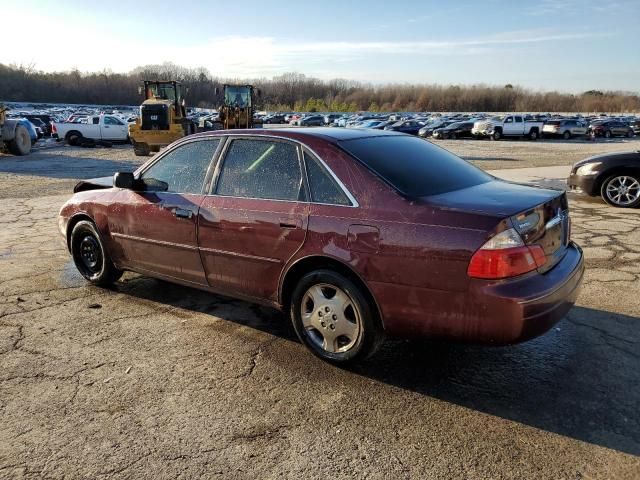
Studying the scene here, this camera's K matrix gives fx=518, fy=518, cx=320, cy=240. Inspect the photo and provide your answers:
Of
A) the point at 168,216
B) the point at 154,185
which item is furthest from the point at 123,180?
the point at 168,216

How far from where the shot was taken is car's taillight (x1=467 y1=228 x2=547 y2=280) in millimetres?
2859

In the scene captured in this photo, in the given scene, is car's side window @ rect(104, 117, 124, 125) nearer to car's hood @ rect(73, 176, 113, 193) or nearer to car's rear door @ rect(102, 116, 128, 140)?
car's rear door @ rect(102, 116, 128, 140)

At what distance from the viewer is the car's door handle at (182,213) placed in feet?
13.5

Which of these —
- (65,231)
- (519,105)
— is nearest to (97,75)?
(519,105)

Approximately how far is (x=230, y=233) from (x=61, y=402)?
1.55 m

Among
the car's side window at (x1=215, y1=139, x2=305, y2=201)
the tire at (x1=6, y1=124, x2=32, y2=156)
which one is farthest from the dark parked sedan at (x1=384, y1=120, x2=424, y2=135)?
the car's side window at (x1=215, y1=139, x2=305, y2=201)

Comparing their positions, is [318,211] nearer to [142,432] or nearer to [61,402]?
[142,432]

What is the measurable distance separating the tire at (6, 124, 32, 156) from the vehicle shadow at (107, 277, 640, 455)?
21381mm

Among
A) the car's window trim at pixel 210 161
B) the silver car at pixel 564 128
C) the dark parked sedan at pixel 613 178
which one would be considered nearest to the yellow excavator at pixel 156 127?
the dark parked sedan at pixel 613 178

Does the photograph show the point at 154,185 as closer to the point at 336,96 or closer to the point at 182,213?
the point at 182,213

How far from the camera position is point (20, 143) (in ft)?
72.4

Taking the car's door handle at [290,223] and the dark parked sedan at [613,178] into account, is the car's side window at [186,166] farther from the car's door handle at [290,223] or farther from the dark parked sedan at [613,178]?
the dark parked sedan at [613,178]

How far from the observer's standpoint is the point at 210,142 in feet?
14.1

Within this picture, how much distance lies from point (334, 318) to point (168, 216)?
5.71 feet
